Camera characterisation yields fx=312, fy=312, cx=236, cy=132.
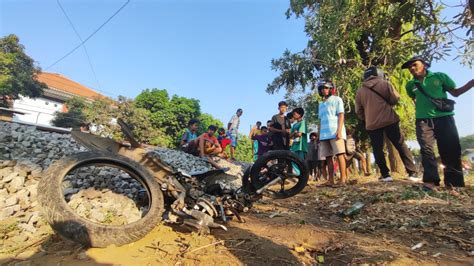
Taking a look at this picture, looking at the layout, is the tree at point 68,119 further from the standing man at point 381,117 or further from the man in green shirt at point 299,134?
the standing man at point 381,117

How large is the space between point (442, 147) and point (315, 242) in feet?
7.59

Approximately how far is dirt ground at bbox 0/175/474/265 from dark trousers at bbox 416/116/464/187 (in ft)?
1.27

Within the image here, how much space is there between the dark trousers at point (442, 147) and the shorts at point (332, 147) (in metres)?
1.17

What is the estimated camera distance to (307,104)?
11.4 m

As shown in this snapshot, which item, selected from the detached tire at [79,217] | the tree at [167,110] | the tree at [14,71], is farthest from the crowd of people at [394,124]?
the tree at [14,71]

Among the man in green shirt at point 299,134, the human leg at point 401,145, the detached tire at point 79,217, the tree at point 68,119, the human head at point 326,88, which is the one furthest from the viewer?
the tree at point 68,119

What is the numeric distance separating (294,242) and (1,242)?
2392 millimetres

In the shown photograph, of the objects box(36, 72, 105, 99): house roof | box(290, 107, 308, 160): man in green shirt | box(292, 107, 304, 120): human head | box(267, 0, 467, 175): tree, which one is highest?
box(36, 72, 105, 99): house roof

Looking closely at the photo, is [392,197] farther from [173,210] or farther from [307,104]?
[307,104]

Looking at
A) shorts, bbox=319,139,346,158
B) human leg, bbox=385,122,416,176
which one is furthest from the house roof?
human leg, bbox=385,122,416,176

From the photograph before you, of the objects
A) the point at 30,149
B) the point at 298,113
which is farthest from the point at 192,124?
the point at 30,149

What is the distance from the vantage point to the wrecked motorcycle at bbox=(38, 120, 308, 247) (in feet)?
7.93

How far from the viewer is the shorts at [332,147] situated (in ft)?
15.9

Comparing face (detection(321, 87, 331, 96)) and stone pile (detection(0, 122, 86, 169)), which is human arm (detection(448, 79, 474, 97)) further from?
stone pile (detection(0, 122, 86, 169))
